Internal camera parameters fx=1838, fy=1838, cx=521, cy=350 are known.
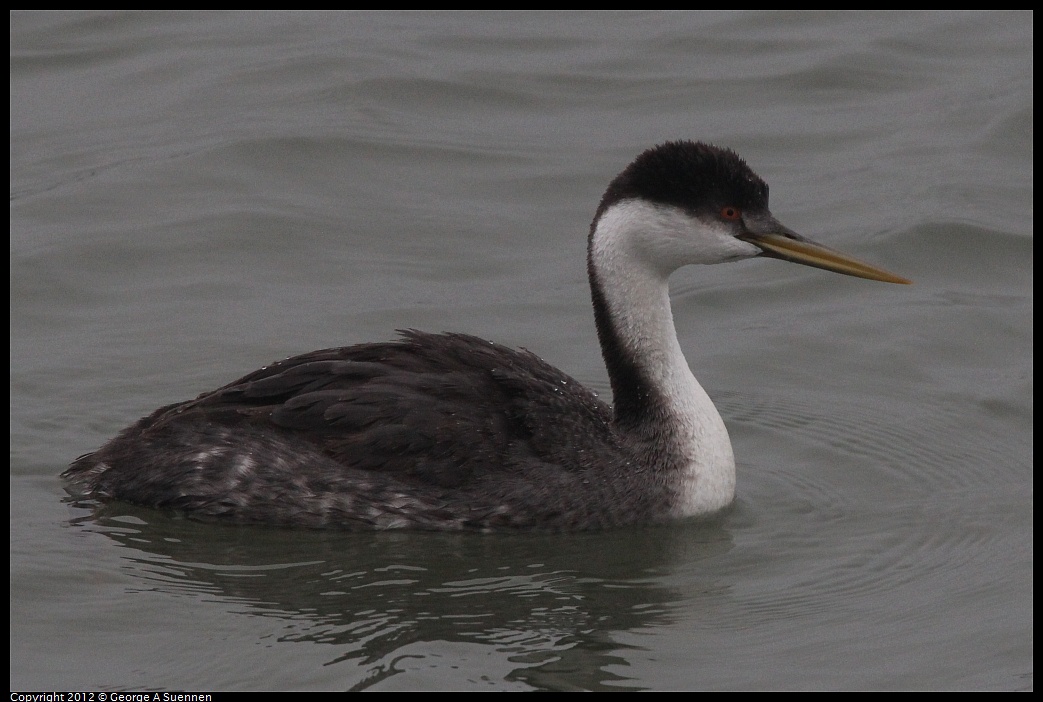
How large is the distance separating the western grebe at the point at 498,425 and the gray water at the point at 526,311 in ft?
0.50

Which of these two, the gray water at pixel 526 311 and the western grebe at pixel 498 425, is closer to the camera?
the gray water at pixel 526 311

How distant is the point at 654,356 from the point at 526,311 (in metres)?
2.79

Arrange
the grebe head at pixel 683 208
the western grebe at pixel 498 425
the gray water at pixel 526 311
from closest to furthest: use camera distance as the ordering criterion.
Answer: the gray water at pixel 526 311
the western grebe at pixel 498 425
the grebe head at pixel 683 208

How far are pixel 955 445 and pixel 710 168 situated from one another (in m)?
2.34

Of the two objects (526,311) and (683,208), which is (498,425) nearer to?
(683,208)

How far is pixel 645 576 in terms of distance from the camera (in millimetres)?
8344

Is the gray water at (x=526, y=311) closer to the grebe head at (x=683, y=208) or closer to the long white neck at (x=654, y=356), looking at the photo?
the long white neck at (x=654, y=356)

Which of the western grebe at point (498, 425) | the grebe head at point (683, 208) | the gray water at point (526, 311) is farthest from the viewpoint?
the grebe head at point (683, 208)

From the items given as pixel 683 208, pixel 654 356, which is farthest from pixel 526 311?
pixel 683 208

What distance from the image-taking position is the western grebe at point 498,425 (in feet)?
28.0

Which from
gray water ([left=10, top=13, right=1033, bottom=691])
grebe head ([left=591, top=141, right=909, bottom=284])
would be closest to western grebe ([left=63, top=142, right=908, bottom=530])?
grebe head ([left=591, top=141, right=909, bottom=284])

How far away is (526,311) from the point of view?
11.7 metres

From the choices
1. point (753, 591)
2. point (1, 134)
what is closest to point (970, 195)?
point (753, 591)

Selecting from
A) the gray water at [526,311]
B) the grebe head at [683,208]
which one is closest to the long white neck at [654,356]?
the grebe head at [683,208]
